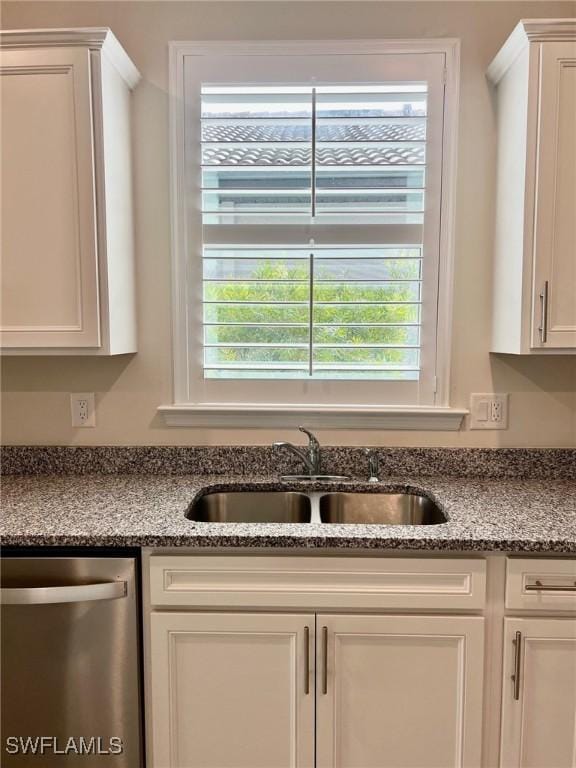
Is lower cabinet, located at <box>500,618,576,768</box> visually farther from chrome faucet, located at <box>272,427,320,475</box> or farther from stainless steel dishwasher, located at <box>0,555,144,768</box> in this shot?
stainless steel dishwasher, located at <box>0,555,144,768</box>

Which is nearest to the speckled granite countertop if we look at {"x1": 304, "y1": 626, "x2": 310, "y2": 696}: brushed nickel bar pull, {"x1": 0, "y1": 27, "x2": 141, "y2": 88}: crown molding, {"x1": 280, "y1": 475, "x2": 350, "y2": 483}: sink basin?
{"x1": 280, "y1": 475, "x2": 350, "y2": 483}: sink basin

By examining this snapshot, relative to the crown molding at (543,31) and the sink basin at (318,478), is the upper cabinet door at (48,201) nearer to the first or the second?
the sink basin at (318,478)

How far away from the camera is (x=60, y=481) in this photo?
1858mm

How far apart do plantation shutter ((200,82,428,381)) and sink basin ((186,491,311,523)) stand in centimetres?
42

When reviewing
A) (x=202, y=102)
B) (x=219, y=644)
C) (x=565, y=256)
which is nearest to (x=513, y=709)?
(x=219, y=644)

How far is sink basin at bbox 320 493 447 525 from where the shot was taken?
1.82 meters

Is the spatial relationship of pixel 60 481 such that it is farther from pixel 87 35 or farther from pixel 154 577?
pixel 87 35

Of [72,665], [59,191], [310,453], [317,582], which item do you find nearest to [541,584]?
[317,582]

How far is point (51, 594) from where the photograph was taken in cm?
136

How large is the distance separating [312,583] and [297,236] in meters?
1.15

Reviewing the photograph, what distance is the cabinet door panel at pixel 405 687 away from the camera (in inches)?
54.7

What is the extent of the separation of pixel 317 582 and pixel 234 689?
36cm

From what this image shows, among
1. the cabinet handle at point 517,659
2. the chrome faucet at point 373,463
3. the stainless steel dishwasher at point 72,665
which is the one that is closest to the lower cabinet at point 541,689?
the cabinet handle at point 517,659

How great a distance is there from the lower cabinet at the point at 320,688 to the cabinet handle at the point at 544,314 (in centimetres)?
83
